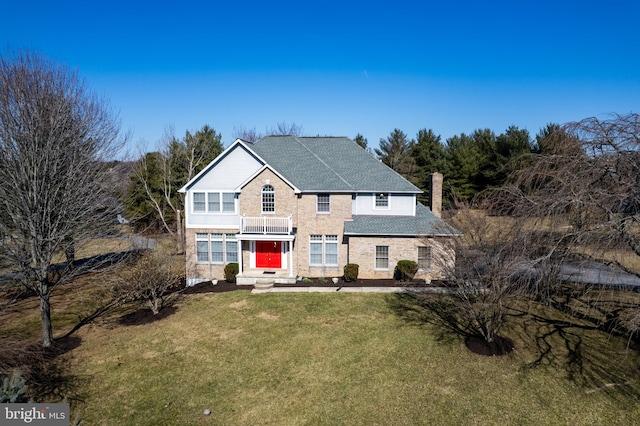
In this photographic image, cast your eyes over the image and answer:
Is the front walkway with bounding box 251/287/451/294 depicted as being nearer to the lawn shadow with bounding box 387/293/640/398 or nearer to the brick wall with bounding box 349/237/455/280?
the lawn shadow with bounding box 387/293/640/398

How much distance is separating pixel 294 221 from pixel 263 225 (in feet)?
6.53

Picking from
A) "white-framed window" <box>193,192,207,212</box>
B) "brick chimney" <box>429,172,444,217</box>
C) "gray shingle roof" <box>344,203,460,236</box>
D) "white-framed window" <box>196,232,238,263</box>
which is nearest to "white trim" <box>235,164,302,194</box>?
"white-framed window" <box>193,192,207,212</box>

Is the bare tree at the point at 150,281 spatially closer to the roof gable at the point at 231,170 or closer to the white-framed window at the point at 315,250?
the roof gable at the point at 231,170

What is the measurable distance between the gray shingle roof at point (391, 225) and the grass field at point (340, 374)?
6063 millimetres

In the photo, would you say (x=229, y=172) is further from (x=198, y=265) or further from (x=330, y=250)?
(x=330, y=250)

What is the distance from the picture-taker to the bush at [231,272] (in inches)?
862

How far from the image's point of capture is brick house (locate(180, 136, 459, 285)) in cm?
2138

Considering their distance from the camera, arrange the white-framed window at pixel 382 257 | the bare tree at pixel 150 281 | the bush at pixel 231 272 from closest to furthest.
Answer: the bare tree at pixel 150 281, the white-framed window at pixel 382 257, the bush at pixel 231 272

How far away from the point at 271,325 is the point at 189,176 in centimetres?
2777

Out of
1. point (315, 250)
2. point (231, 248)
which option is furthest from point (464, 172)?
point (231, 248)

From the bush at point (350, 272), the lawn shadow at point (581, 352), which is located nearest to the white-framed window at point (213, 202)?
the bush at point (350, 272)

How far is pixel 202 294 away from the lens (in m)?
20.1

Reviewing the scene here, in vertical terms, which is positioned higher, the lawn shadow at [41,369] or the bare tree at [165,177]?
the bare tree at [165,177]

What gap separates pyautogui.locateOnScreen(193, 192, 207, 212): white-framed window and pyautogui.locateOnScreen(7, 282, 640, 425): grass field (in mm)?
8242
